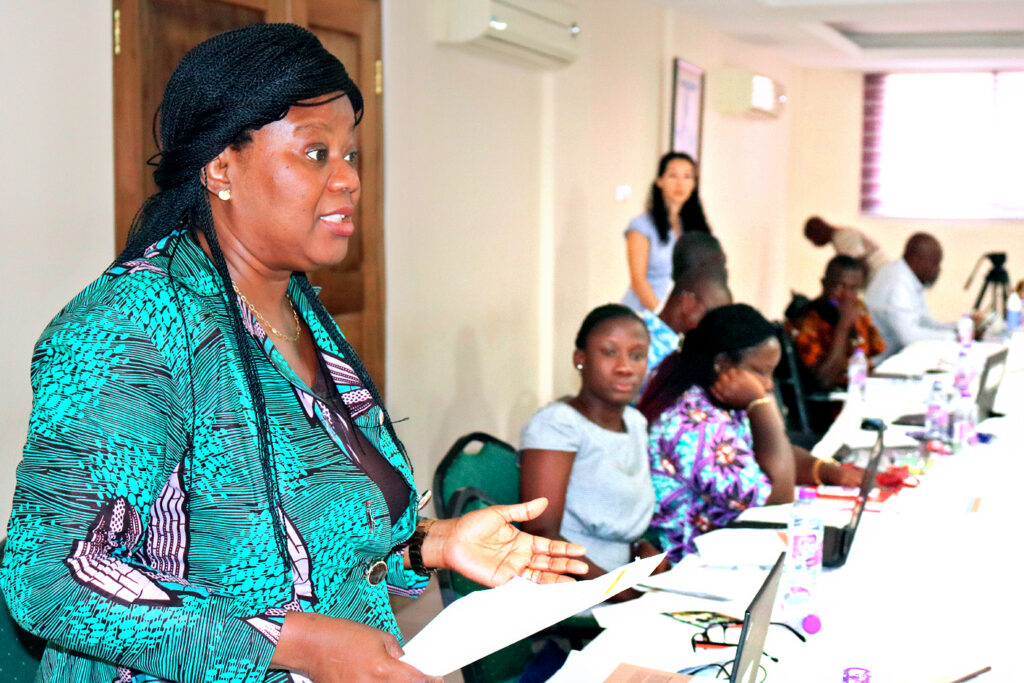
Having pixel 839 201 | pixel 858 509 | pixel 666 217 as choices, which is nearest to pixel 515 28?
pixel 666 217

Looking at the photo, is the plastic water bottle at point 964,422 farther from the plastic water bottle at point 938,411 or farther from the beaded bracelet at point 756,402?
the beaded bracelet at point 756,402

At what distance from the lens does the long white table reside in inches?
66.8

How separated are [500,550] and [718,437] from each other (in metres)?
1.46

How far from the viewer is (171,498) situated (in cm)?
111

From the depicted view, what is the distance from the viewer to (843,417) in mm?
3918

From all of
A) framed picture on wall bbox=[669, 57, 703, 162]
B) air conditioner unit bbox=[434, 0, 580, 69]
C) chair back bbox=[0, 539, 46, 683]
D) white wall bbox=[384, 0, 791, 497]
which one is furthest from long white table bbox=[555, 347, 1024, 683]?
framed picture on wall bbox=[669, 57, 703, 162]

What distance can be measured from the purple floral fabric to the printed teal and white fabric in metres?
1.57

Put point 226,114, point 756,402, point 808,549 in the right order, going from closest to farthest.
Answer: point 226,114
point 808,549
point 756,402

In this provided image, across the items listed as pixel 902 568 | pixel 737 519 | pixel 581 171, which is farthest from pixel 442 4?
pixel 902 568

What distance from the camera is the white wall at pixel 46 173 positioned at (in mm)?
2502

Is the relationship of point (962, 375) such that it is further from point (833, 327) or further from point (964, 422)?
point (833, 327)

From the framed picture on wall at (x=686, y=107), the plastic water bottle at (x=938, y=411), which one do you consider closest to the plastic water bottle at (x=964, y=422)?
the plastic water bottle at (x=938, y=411)

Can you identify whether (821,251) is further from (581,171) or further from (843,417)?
(843,417)

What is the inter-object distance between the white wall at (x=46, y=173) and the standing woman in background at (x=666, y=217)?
10.5 feet
